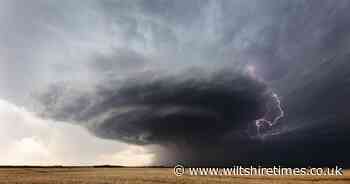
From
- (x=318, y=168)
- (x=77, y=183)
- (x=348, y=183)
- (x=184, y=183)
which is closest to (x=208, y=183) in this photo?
(x=184, y=183)

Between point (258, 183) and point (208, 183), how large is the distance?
6988 millimetres

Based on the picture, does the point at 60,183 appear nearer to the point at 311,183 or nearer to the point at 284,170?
the point at 311,183

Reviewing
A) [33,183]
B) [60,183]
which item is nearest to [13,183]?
[33,183]

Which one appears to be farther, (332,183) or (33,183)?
(332,183)

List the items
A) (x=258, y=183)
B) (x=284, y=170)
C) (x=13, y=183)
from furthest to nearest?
(x=284, y=170) → (x=258, y=183) → (x=13, y=183)

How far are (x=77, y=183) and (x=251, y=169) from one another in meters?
42.6

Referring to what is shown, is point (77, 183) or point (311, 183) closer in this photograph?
point (77, 183)

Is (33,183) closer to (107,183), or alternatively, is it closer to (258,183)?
(107,183)

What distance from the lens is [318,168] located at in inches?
3127

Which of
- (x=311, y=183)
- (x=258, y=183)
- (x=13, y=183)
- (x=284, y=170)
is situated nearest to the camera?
(x=13, y=183)

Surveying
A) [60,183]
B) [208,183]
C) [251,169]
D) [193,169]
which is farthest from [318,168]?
[60,183]

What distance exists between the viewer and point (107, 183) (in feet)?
151

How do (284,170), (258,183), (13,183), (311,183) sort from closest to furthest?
1. (13,183)
2. (258,183)
3. (311,183)
4. (284,170)

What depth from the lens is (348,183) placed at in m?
52.8
